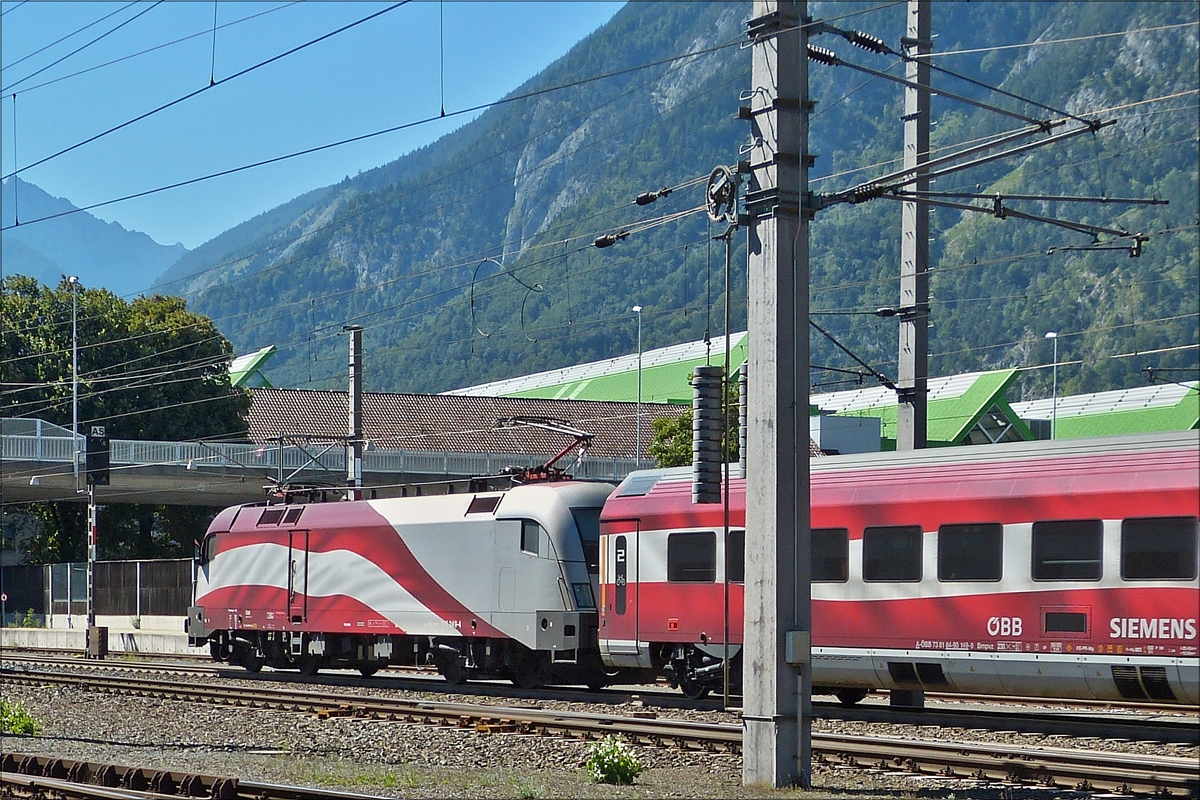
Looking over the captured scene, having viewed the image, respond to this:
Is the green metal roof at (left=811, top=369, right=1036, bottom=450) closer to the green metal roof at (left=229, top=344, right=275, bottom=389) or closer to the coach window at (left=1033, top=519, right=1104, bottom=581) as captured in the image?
the green metal roof at (left=229, top=344, right=275, bottom=389)

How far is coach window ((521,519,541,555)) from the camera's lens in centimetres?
2675

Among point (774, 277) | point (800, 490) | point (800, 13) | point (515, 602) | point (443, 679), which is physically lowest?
point (443, 679)

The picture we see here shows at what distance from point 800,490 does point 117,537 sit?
2262 inches

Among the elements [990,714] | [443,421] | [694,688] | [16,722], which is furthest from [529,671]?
[443,421]

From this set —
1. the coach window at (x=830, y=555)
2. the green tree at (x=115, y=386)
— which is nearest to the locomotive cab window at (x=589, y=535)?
the coach window at (x=830, y=555)

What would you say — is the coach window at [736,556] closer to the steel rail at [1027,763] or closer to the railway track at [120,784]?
the steel rail at [1027,763]

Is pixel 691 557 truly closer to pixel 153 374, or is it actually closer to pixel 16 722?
pixel 16 722

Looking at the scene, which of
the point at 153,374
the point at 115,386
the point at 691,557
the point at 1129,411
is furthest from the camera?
the point at 1129,411

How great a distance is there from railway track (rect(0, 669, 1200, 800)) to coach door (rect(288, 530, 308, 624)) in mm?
5968

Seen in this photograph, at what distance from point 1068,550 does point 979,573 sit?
1325 mm

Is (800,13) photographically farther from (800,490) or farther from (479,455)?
(479,455)

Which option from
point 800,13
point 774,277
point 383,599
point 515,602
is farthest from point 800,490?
point 383,599

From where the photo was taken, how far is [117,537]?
6738cm

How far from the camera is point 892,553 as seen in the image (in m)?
20.7
